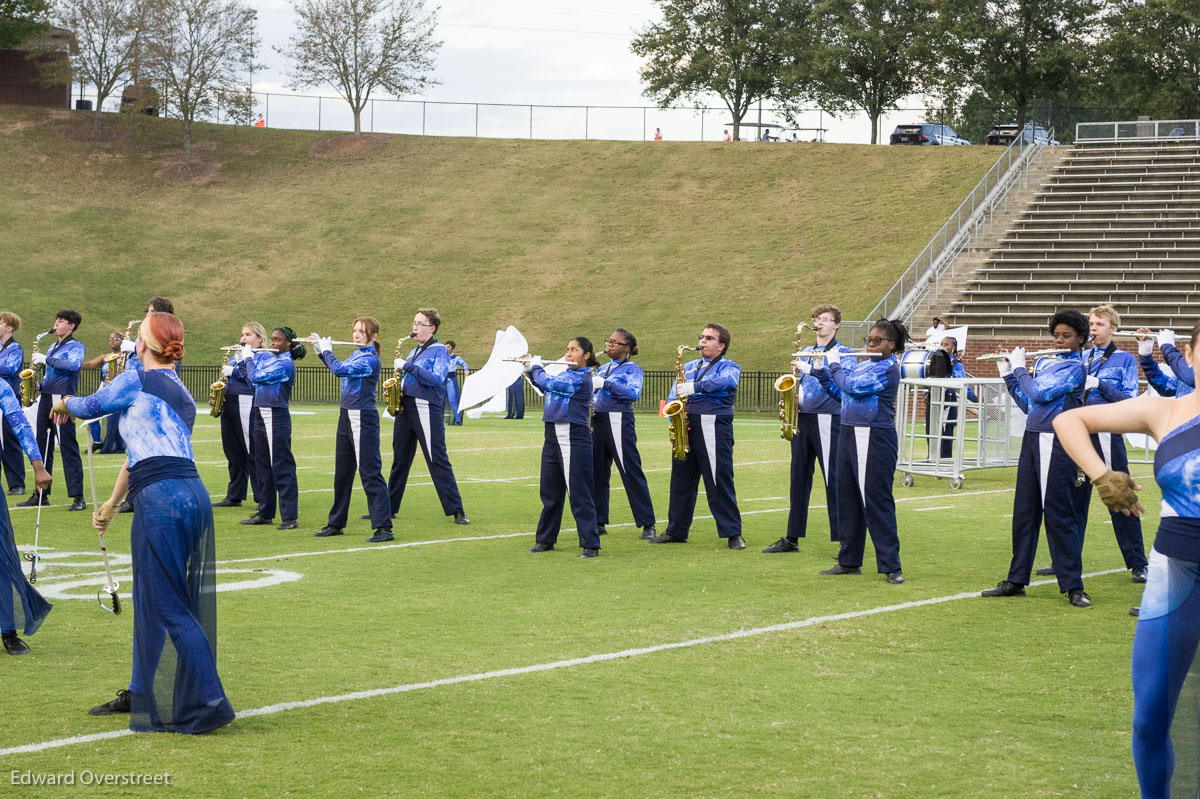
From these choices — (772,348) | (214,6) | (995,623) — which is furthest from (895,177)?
(995,623)

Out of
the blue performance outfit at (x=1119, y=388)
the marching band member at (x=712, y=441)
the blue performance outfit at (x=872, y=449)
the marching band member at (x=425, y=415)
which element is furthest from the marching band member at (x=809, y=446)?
the marching band member at (x=425, y=415)

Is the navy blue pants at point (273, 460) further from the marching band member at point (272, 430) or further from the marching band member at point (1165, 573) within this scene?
the marching band member at point (1165, 573)

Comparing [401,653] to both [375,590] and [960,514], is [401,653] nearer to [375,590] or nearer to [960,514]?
[375,590]

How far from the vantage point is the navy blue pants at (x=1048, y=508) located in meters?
8.55

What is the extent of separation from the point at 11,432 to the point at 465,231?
1296 inches

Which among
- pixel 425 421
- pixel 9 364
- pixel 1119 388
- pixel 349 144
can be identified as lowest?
pixel 425 421

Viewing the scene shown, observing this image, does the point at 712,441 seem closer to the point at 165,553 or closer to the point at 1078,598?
the point at 1078,598

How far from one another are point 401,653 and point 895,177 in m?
40.1

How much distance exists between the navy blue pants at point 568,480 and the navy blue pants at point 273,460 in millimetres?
2783

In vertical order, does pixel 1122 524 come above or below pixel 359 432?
below

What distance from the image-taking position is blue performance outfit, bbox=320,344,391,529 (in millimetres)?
11570

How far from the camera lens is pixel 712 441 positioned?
37.3ft

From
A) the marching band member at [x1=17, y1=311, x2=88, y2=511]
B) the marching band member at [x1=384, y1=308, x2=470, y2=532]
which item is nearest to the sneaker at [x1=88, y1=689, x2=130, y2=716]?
the marching band member at [x1=384, y1=308, x2=470, y2=532]

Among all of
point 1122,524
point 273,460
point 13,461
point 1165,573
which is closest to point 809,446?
point 1122,524
